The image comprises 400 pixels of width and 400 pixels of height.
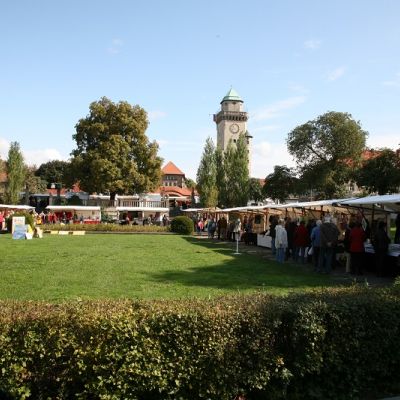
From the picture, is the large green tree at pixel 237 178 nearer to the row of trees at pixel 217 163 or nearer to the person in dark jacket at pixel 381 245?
the row of trees at pixel 217 163

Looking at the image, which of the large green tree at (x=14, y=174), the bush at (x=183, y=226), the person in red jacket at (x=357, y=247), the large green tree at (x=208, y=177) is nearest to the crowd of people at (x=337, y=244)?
the person in red jacket at (x=357, y=247)

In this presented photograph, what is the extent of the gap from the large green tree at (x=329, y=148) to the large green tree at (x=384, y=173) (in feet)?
56.7

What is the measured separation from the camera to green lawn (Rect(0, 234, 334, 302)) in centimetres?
955

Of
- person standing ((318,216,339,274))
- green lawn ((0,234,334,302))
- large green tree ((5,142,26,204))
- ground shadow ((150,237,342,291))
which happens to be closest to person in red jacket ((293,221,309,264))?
ground shadow ((150,237,342,291))

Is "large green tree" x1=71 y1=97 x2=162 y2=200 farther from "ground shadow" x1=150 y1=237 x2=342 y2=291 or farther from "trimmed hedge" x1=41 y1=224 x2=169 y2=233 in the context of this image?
"ground shadow" x1=150 y1=237 x2=342 y2=291

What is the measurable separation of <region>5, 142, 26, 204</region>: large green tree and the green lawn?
57.5 m

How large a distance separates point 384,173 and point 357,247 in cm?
2792

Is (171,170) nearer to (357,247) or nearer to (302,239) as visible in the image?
(302,239)

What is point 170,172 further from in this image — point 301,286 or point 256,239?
point 301,286

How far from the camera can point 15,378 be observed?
3979 millimetres

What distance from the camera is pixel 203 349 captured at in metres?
4.28

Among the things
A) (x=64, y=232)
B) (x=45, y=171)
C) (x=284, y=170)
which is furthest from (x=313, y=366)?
(x=45, y=171)

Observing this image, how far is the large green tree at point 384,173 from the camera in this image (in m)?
38.4

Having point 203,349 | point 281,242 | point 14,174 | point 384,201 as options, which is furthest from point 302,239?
point 14,174
